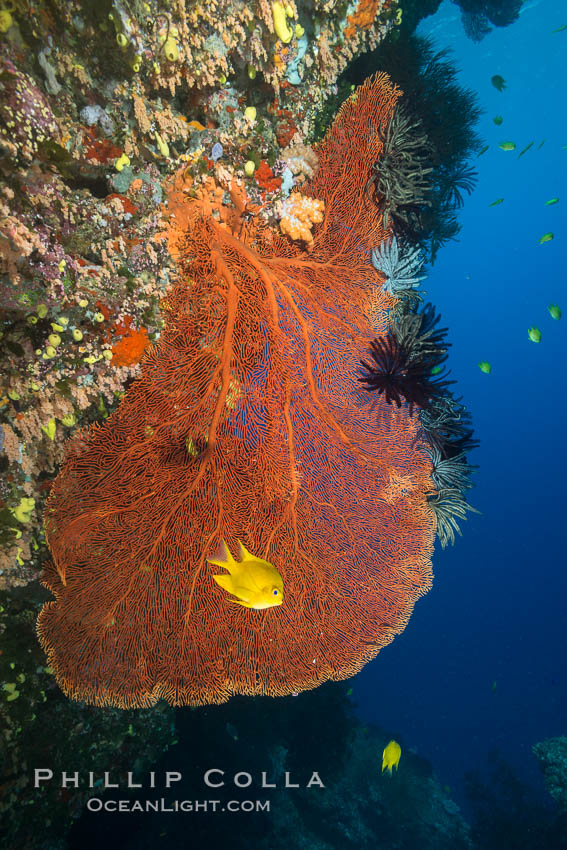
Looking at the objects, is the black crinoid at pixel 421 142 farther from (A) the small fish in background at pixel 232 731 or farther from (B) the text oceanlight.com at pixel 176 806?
(A) the small fish in background at pixel 232 731

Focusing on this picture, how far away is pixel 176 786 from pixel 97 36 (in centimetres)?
1059

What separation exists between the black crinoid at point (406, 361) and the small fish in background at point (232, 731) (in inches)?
357

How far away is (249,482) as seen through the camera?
3193mm

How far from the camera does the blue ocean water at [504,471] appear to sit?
99.6 ft

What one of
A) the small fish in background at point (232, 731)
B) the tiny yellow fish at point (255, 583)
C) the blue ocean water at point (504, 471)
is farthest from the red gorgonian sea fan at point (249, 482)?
the small fish in background at point (232, 731)

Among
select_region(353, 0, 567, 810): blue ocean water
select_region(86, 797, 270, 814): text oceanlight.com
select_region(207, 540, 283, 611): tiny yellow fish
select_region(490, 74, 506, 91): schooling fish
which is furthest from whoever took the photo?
select_region(353, 0, 567, 810): blue ocean water

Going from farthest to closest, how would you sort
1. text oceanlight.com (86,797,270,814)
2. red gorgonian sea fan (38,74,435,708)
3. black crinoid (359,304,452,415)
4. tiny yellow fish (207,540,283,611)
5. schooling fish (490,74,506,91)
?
schooling fish (490,74,506,91)
text oceanlight.com (86,797,270,814)
black crinoid (359,304,452,415)
red gorgonian sea fan (38,74,435,708)
tiny yellow fish (207,540,283,611)

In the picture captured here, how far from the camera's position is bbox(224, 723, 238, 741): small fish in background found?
28.5 ft

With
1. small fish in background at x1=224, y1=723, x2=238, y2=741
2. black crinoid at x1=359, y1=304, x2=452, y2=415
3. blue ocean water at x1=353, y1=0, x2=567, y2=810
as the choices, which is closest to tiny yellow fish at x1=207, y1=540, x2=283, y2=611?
black crinoid at x1=359, y1=304, x2=452, y2=415

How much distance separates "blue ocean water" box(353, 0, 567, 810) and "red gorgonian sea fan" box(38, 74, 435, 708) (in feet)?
21.5

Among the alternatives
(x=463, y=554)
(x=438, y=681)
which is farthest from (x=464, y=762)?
(x=463, y=554)

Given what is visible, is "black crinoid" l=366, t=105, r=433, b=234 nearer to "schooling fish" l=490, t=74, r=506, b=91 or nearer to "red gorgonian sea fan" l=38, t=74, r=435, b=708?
"red gorgonian sea fan" l=38, t=74, r=435, b=708

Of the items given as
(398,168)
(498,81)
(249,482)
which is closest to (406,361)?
(398,168)

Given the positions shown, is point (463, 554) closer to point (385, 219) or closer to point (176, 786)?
point (176, 786)
